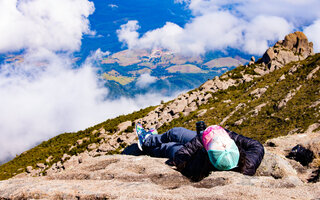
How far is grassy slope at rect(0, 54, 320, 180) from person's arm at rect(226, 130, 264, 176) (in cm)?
1073

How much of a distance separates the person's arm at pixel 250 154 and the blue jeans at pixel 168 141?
115 inches

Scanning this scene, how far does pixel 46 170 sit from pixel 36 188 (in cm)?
1889

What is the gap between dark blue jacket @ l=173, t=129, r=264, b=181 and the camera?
267 inches

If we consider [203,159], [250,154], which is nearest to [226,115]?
[250,154]

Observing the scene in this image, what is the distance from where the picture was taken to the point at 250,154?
23.0 feet

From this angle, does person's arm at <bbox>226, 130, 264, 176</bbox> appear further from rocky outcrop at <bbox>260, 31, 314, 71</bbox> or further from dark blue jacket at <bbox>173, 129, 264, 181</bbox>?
rocky outcrop at <bbox>260, 31, 314, 71</bbox>

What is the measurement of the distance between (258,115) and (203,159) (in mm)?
15889

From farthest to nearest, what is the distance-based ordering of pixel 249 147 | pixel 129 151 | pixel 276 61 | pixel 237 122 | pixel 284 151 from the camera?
pixel 276 61, pixel 237 122, pixel 129 151, pixel 284 151, pixel 249 147

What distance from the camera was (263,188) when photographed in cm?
552

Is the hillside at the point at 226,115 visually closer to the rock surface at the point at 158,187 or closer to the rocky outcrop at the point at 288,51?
the rocky outcrop at the point at 288,51

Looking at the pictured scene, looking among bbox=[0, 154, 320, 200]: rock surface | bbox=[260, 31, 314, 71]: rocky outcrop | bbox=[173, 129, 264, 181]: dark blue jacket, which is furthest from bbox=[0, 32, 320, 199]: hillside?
bbox=[173, 129, 264, 181]: dark blue jacket

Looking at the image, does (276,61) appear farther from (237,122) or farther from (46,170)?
(46,170)

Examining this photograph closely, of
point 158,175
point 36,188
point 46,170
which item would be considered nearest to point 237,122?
point 158,175

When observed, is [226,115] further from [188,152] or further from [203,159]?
[203,159]
